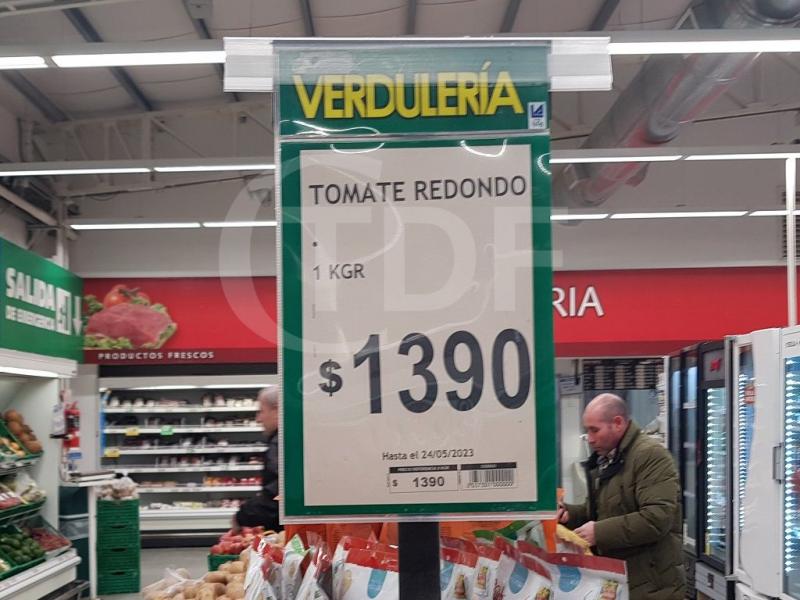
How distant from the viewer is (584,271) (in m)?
11.6

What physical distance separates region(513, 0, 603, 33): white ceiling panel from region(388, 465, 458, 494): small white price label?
8391 mm

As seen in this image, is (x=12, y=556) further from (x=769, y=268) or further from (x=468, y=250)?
(x=769, y=268)

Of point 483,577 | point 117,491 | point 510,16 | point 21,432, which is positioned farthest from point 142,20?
point 483,577

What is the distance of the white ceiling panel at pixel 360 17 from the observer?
866cm

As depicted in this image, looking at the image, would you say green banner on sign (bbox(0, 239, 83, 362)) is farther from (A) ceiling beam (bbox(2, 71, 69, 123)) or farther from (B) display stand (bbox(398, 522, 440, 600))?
(B) display stand (bbox(398, 522, 440, 600))

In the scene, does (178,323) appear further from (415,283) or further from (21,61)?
(415,283)

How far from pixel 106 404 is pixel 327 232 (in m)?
12.0

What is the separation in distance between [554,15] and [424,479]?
876 centimetres

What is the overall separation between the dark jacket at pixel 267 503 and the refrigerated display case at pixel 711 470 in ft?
9.51

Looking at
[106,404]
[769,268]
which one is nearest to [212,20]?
[106,404]

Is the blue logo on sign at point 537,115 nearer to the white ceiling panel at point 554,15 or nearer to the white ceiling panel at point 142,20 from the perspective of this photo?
the white ceiling panel at point 142,20

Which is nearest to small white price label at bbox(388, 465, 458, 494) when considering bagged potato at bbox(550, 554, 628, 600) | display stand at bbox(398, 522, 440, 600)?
display stand at bbox(398, 522, 440, 600)

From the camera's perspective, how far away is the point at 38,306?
27.4 feet

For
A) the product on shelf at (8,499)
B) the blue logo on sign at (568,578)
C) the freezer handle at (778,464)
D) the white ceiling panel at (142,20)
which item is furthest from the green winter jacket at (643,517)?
the white ceiling panel at (142,20)
